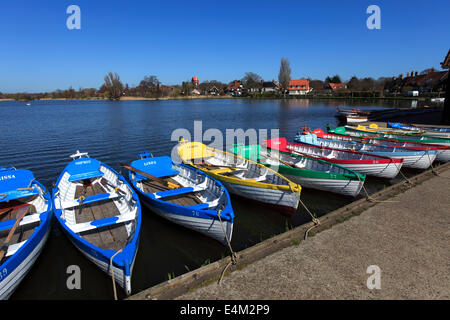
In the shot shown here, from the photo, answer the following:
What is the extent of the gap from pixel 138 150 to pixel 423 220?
21127 mm

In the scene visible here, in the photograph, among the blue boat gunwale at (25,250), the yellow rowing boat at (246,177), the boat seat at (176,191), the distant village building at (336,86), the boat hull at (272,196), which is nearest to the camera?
the blue boat gunwale at (25,250)

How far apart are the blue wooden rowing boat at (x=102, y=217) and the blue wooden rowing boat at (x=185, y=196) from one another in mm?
898

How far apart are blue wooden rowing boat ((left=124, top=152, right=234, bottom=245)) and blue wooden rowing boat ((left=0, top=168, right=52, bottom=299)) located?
3.24m

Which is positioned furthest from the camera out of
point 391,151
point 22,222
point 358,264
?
point 391,151

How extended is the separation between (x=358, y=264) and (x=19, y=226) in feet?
32.2

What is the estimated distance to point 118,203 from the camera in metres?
8.88

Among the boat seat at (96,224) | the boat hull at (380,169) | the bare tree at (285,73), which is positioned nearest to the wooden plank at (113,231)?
the boat seat at (96,224)

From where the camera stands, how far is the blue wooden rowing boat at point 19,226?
219 inches

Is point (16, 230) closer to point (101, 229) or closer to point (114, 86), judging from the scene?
point (101, 229)

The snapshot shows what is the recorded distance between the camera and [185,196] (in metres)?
9.48

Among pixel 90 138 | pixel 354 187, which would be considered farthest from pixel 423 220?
pixel 90 138

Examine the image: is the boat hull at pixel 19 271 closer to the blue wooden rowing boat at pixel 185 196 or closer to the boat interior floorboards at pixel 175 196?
the blue wooden rowing boat at pixel 185 196

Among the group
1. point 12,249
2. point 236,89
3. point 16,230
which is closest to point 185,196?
point 12,249
